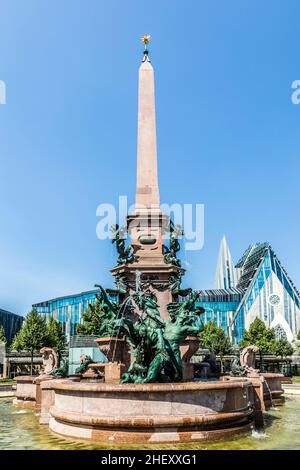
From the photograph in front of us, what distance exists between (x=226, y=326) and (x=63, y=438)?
87.4m

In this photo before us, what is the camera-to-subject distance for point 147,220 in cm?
2162

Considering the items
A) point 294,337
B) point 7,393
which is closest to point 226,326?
point 294,337

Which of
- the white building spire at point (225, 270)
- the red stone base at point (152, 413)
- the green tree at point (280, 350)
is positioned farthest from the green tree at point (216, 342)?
the white building spire at point (225, 270)

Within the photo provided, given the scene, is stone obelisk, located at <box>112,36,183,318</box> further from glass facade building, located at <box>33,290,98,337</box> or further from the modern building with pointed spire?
the modern building with pointed spire

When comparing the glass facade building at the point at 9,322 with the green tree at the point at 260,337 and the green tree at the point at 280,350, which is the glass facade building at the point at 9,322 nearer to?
the green tree at the point at 260,337

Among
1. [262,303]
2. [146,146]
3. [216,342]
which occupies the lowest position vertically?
[216,342]

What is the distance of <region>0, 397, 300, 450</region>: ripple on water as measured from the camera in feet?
31.6

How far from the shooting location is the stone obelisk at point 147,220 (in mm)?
19219

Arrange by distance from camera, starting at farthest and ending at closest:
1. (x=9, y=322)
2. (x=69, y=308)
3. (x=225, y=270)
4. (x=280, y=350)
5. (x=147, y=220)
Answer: (x=225, y=270) < (x=9, y=322) < (x=69, y=308) < (x=280, y=350) < (x=147, y=220)

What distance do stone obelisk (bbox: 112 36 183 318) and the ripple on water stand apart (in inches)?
270

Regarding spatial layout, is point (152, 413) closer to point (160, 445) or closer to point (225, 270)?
point (160, 445)

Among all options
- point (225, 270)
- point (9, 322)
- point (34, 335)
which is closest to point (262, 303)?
point (9, 322)

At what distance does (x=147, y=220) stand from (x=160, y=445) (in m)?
13.2

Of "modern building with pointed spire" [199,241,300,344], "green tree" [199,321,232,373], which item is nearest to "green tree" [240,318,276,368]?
"green tree" [199,321,232,373]
